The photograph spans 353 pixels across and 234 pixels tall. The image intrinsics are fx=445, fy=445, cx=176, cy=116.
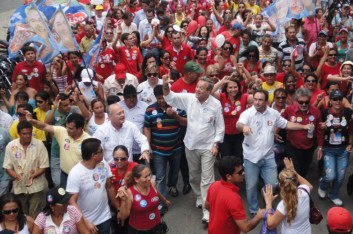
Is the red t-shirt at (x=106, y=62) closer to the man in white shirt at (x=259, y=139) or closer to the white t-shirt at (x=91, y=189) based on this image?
the man in white shirt at (x=259, y=139)

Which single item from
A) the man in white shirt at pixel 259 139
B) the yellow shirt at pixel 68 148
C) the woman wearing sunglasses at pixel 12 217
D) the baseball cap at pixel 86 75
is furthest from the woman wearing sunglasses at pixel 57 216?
the baseball cap at pixel 86 75

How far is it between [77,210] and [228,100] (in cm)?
310

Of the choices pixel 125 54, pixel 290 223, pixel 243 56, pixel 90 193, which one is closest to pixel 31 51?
pixel 125 54

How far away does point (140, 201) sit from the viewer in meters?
4.79

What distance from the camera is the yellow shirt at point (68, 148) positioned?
582cm

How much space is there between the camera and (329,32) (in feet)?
36.8

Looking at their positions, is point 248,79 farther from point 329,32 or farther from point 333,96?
point 329,32

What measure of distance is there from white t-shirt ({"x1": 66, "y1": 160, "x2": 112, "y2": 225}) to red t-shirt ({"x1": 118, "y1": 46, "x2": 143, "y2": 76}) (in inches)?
165

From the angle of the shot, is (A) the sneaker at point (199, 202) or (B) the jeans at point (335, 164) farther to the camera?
(A) the sneaker at point (199, 202)

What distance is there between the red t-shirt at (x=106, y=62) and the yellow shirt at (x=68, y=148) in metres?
→ 3.26

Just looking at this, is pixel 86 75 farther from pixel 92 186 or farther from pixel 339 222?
pixel 339 222

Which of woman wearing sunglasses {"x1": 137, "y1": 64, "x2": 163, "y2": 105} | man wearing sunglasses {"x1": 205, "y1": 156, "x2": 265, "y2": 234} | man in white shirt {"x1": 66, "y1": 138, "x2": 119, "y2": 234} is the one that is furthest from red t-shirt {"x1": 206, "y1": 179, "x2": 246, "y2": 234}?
woman wearing sunglasses {"x1": 137, "y1": 64, "x2": 163, "y2": 105}

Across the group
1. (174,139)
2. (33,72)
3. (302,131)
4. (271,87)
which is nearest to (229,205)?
(174,139)

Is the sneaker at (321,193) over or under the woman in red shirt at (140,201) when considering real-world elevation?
under
